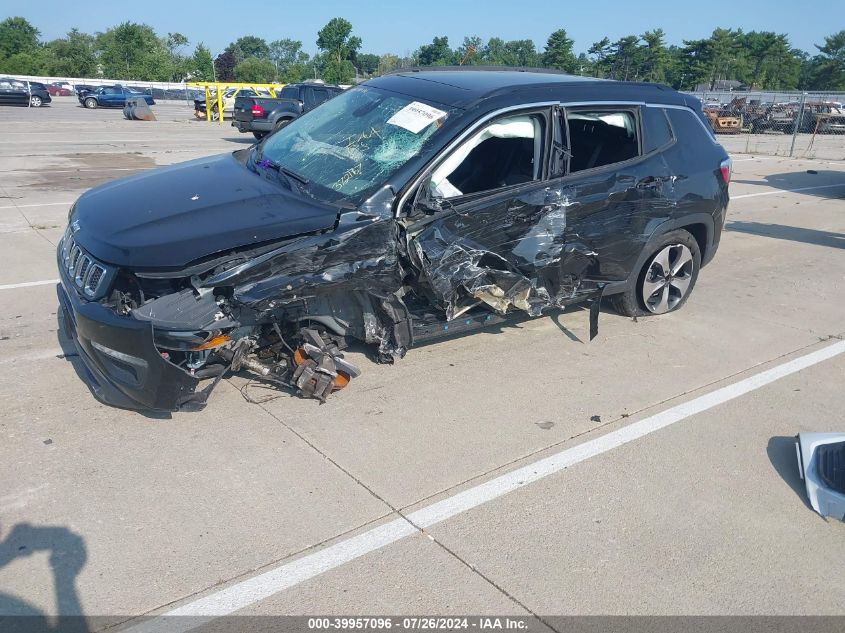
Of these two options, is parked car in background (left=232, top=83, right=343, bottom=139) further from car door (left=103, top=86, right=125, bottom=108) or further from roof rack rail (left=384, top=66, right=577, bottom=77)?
car door (left=103, top=86, right=125, bottom=108)

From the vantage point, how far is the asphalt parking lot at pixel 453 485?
9.54 feet

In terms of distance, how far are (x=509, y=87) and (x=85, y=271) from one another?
302 centimetres

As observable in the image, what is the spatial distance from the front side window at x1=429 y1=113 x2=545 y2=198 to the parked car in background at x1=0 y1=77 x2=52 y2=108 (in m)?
38.5

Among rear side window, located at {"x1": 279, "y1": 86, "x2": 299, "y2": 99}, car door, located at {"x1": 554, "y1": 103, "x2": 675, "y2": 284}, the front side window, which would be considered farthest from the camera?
rear side window, located at {"x1": 279, "y1": 86, "x2": 299, "y2": 99}

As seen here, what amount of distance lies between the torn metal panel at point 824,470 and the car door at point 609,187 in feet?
6.45

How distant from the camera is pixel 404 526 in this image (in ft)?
10.8

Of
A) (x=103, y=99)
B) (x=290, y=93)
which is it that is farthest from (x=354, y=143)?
(x=103, y=99)

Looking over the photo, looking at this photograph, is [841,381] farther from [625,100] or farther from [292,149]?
[292,149]

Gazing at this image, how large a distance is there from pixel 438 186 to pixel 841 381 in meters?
3.23

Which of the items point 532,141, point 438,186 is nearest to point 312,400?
point 438,186

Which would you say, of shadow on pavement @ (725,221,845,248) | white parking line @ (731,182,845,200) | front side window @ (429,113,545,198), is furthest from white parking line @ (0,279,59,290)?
white parking line @ (731,182,845,200)

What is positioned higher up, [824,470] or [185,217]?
[185,217]

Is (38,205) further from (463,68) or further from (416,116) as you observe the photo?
(416,116)

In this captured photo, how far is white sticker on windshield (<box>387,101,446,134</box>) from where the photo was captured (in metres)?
4.75
